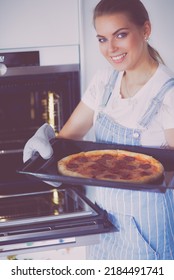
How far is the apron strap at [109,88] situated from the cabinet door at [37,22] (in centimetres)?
18

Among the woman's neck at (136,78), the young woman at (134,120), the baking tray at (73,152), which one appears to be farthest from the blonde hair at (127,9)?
the baking tray at (73,152)

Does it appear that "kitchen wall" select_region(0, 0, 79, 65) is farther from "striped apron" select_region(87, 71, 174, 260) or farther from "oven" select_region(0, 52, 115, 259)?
"striped apron" select_region(87, 71, 174, 260)

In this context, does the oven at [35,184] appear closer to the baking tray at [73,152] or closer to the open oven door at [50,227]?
the open oven door at [50,227]

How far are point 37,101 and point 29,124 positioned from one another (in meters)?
0.08

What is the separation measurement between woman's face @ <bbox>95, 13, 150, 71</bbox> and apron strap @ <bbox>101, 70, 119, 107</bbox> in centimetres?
9

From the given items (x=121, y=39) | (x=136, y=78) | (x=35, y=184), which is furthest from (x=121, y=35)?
(x=35, y=184)

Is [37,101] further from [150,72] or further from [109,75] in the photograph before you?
[150,72]

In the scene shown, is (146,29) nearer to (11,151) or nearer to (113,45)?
(113,45)

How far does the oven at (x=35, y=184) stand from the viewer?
1.22 meters

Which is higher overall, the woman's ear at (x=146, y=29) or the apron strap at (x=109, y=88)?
the woman's ear at (x=146, y=29)

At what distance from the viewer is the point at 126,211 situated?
4.18ft

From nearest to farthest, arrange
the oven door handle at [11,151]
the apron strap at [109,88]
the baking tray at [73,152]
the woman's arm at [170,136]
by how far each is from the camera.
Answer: the baking tray at [73,152], the woman's arm at [170,136], the apron strap at [109,88], the oven door handle at [11,151]

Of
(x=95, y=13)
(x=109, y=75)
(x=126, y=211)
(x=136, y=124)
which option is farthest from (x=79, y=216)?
(x=95, y=13)

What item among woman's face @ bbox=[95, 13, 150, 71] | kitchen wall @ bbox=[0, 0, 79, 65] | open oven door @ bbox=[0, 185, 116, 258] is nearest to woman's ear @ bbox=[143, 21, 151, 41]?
woman's face @ bbox=[95, 13, 150, 71]
